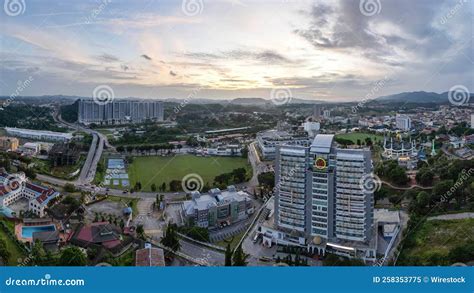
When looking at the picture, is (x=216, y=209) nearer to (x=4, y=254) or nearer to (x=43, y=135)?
(x=4, y=254)

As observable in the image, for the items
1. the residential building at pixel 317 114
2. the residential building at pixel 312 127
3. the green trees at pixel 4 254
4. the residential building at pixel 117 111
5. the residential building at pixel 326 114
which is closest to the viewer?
the green trees at pixel 4 254

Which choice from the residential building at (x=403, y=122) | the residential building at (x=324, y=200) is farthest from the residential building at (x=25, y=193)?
the residential building at (x=403, y=122)

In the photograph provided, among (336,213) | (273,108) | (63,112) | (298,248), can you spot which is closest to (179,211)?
(298,248)

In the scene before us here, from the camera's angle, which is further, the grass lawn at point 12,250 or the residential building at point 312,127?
the residential building at point 312,127

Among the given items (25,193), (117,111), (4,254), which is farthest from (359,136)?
(4,254)

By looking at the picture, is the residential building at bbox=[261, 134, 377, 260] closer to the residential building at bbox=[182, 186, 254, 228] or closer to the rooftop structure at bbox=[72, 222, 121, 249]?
the residential building at bbox=[182, 186, 254, 228]

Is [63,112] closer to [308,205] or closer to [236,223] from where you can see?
[236,223]

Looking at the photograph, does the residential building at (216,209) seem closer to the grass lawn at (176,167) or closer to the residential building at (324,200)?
the residential building at (324,200)
